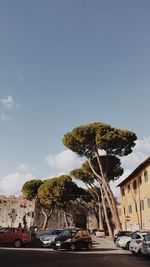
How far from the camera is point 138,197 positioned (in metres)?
37.6

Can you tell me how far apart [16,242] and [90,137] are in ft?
51.0

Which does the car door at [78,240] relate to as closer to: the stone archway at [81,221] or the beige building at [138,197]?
the beige building at [138,197]

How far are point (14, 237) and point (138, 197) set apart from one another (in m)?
18.9

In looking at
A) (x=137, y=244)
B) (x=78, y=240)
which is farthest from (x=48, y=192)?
(x=137, y=244)

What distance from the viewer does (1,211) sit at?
199ft

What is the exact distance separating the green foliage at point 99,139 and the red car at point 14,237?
14191 mm

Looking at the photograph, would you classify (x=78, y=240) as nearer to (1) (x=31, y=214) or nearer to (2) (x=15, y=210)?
(1) (x=31, y=214)

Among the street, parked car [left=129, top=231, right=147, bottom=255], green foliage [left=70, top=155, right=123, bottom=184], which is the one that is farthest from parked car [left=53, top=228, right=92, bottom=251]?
green foliage [left=70, top=155, right=123, bottom=184]

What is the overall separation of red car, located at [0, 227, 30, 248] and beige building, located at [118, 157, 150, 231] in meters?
11.7

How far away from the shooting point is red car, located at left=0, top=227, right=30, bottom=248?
2267 cm

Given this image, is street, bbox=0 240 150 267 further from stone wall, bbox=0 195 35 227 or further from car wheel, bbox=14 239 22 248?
stone wall, bbox=0 195 35 227

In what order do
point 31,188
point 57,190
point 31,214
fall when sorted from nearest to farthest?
point 57,190 < point 31,188 < point 31,214

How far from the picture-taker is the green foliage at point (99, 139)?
1355 inches

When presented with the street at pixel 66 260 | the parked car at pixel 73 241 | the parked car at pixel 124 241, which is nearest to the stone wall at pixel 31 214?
the parked car at pixel 124 241
